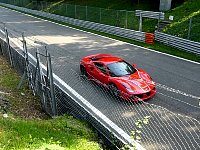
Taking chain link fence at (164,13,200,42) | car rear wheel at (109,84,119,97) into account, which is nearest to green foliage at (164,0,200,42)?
chain link fence at (164,13,200,42)

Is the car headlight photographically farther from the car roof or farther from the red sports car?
the car roof

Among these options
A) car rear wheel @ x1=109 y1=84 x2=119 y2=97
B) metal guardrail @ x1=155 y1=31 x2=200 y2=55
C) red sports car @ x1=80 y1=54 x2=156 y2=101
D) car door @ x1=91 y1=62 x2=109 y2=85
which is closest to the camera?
car rear wheel @ x1=109 y1=84 x2=119 y2=97

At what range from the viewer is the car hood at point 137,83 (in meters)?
11.3

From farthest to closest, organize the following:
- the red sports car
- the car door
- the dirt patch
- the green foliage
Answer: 1. the green foliage
2. the car door
3. the dirt patch
4. the red sports car

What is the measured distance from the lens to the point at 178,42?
20484 mm

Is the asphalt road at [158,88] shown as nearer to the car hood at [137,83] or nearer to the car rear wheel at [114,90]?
the car rear wheel at [114,90]

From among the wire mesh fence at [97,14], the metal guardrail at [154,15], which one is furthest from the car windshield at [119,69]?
the wire mesh fence at [97,14]

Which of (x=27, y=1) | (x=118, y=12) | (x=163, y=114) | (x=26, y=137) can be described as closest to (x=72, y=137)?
(x=26, y=137)

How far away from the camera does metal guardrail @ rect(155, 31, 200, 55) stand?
19.0 m

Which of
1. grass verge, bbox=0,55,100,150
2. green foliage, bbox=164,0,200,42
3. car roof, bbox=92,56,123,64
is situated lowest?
grass verge, bbox=0,55,100,150

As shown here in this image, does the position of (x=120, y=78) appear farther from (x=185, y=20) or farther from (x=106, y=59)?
(x=185, y=20)

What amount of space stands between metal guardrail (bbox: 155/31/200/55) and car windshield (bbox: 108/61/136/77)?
308 inches

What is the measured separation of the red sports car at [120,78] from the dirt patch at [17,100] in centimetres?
267

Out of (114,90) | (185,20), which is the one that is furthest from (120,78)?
(185,20)
